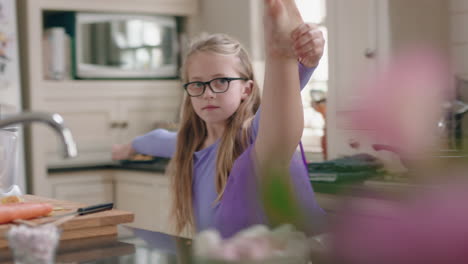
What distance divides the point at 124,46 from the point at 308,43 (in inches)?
128

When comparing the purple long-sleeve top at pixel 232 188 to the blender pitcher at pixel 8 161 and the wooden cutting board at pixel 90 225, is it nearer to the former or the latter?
the wooden cutting board at pixel 90 225

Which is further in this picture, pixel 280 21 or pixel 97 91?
pixel 97 91

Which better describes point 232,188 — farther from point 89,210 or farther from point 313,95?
point 313,95

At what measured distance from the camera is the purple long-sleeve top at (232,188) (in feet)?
0.91

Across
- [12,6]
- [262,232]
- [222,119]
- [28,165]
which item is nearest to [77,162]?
[28,165]

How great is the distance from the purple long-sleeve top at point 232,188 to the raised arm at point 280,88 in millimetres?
16

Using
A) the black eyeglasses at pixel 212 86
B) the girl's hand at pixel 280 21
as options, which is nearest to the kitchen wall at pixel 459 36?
the girl's hand at pixel 280 21

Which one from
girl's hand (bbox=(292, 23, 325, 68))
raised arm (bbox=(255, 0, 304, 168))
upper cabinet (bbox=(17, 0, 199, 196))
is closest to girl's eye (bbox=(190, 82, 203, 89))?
raised arm (bbox=(255, 0, 304, 168))

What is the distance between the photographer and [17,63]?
3.20 m

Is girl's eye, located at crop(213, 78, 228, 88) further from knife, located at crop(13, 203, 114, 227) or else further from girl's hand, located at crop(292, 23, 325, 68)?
girl's hand, located at crop(292, 23, 325, 68)

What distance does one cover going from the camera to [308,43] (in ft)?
1.34

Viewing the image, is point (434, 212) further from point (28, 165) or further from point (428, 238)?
point (28, 165)

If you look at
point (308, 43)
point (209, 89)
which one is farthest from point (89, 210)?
point (308, 43)

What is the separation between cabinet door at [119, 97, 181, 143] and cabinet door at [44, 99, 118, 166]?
0.05 m
